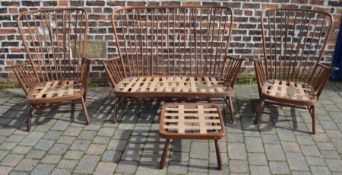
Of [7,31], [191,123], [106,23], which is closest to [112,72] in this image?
[106,23]

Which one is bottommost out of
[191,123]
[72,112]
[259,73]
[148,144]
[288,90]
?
[148,144]

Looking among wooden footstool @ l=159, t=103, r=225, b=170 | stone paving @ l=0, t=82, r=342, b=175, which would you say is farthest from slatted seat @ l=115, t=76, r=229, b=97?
stone paving @ l=0, t=82, r=342, b=175

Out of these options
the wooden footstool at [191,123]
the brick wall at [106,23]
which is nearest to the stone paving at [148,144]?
the wooden footstool at [191,123]

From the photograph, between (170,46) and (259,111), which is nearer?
(259,111)

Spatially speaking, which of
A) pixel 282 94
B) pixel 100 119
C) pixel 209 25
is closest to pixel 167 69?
pixel 209 25

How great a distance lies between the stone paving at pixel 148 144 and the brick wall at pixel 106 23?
619mm

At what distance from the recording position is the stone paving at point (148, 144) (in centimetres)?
290

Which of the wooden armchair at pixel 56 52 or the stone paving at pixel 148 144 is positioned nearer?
the stone paving at pixel 148 144

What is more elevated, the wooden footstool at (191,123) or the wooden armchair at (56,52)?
the wooden armchair at (56,52)

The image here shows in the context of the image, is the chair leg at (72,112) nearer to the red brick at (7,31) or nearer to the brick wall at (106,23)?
the brick wall at (106,23)

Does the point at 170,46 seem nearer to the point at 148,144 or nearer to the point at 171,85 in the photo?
the point at 171,85

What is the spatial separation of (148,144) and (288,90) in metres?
1.54

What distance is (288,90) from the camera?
3.63 metres

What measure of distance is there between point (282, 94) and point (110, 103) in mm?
1866
